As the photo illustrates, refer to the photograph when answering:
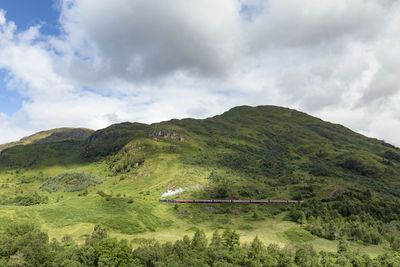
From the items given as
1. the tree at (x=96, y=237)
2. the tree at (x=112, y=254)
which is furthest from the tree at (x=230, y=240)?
the tree at (x=96, y=237)

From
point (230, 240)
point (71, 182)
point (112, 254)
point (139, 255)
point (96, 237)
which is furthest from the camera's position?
point (71, 182)

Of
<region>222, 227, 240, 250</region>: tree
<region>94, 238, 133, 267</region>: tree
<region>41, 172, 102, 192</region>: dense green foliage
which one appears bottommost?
<region>222, 227, 240, 250</region>: tree

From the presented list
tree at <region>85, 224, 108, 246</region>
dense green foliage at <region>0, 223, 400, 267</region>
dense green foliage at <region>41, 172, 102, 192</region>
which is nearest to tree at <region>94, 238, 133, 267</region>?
dense green foliage at <region>0, 223, 400, 267</region>

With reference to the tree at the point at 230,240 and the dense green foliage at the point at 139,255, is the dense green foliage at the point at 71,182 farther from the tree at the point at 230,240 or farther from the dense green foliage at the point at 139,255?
the tree at the point at 230,240

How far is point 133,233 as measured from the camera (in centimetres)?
9062

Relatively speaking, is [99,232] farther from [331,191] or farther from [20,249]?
[331,191]

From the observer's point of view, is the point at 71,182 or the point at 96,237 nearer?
the point at 96,237

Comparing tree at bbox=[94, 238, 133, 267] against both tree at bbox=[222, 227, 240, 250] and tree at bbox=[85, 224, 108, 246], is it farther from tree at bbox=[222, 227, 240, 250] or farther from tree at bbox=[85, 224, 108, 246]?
tree at bbox=[222, 227, 240, 250]

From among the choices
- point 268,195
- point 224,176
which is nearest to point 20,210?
point 224,176

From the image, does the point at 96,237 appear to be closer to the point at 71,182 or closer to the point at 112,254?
the point at 112,254

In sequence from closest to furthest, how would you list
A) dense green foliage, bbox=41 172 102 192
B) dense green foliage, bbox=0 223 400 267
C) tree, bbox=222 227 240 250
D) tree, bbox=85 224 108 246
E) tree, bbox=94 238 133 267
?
tree, bbox=94 238 133 267 < dense green foliage, bbox=0 223 400 267 < tree, bbox=85 224 108 246 < tree, bbox=222 227 240 250 < dense green foliage, bbox=41 172 102 192

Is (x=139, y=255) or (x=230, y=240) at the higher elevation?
(x=139, y=255)

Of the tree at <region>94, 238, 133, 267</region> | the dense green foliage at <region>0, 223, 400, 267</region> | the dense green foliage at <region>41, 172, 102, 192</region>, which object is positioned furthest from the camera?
the dense green foliage at <region>41, 172, 102, 192</region>

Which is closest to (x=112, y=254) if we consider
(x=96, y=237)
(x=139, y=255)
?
(x=139, y=255)
